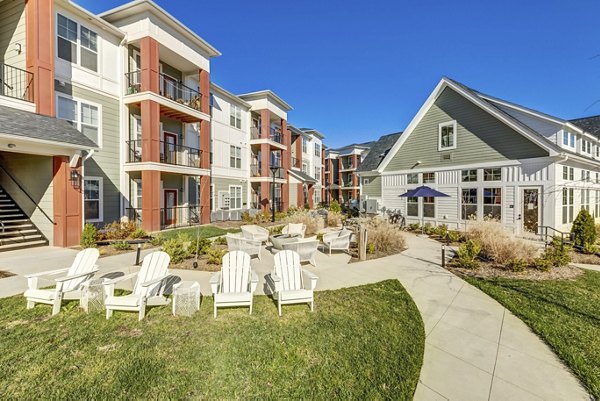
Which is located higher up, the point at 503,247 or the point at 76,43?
the point at 76,43

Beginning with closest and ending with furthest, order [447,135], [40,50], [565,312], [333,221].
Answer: [565,312] → [40,50] → [447,135] → [333,221]

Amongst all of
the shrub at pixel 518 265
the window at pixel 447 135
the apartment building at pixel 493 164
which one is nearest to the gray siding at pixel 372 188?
the apartment building at pixel 493 164

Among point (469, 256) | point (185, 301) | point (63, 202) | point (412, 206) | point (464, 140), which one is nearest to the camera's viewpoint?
point (185, 301)

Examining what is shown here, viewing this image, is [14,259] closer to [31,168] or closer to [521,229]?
[31,168]

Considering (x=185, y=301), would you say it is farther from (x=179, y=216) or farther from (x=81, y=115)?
(x=179, y=216)

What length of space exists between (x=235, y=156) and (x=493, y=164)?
18.5 metres

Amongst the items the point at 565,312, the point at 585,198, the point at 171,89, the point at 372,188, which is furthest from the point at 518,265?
the point at 171,89

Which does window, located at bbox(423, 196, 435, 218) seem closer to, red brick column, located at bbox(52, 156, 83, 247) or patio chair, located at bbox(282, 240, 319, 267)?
patio chair, located at bbox(282, 240, 319, 267)

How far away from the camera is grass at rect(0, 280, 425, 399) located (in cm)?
323

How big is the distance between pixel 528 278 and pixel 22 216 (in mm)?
18368

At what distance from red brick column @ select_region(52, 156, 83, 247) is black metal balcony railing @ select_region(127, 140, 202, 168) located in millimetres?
4312

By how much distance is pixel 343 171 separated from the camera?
44.7 meters

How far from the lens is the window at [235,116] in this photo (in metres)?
22.7

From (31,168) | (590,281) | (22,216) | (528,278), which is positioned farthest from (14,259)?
(590,281)
